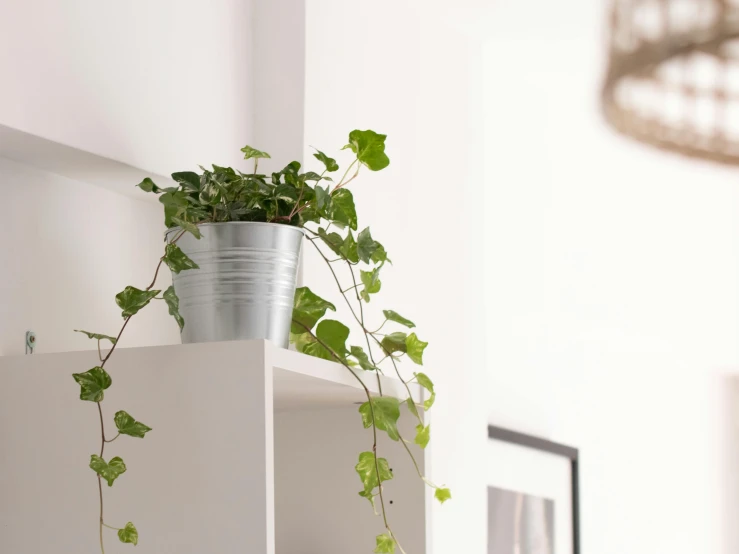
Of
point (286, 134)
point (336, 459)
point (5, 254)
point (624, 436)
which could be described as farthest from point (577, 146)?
point (5, 254)

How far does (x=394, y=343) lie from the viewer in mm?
1135

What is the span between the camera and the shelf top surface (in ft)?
3.13

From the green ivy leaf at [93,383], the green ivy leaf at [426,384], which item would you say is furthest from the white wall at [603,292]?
the green ivy leaf at [93,383]

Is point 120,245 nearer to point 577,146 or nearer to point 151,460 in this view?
point 151,460

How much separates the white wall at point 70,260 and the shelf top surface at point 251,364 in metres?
0.12

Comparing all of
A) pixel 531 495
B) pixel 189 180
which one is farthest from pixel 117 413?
pixel 531 495

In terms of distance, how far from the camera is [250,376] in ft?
3.10

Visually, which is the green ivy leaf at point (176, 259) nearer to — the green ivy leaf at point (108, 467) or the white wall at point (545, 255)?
the green ivy leaf at point (108, 467)

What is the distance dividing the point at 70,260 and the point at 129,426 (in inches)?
14.3

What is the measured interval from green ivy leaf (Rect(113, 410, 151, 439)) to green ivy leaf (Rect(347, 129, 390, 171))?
36 cm

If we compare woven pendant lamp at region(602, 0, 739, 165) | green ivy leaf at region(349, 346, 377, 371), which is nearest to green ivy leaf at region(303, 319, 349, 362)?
green ivy leaf at region(349, 346, 377, 371)

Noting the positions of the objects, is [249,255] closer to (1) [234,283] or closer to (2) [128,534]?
(1) [234,283]

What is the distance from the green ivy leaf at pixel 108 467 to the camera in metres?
0.92

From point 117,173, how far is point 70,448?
0.38m
